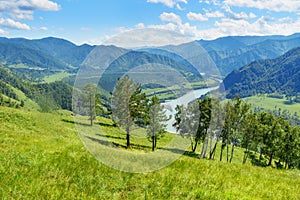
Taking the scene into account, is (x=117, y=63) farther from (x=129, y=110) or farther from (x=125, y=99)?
(x=129, y=110)

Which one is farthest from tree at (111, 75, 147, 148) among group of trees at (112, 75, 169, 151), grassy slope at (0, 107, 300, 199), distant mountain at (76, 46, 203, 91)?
grassy slope at (0, 107, 300, 199)

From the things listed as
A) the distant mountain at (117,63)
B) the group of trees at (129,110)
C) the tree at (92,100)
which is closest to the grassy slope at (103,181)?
the tree at (92,100)

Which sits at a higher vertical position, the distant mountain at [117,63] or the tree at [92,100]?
the distant mountain at [117,63]

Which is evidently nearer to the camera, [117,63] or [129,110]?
[117,63]

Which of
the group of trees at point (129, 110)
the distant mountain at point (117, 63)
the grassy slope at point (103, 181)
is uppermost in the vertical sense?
the distant mountain at point (117, 63)

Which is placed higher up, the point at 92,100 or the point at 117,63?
the point at 117,63

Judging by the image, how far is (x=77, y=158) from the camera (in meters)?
11.2

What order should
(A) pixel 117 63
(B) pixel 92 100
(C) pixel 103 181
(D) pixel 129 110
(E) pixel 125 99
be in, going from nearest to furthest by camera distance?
1. (C) pixel 103 181
2. (A) pixel 117 63
3. (E) pixel 125 99
4. (D) pixel 129 110
5. (B) pixel 92 100

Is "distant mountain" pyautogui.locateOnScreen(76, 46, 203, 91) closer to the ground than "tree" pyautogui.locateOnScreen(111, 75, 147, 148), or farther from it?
farther from it

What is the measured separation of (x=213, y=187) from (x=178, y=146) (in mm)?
1828

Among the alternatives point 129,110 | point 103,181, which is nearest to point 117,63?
point 103,181

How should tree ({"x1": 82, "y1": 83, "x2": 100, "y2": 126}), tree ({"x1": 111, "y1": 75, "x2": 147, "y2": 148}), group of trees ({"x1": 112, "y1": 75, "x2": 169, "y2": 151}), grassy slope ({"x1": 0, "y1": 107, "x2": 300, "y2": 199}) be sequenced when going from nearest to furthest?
→ grassy slope ({"x1": 0, "y1": 107, "x2": 300, "y2": 199}) < tree ({"x1": 111, "y1": 75, "x2": 147, "y2": 148}) < group of trees ({"x1": 112, "y1": 75, "x2": 169, "y2": 151}) < tree ({"x1": 82, "y1": 83, "x2": 100, "y2": 126})

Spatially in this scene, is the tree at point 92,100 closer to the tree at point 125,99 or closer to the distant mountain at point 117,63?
the tree at point 125,99

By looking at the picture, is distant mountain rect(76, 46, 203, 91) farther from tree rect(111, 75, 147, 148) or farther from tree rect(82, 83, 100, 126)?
tree rect(82, 83, 100, 126)
